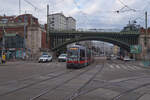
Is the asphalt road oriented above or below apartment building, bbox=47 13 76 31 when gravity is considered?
below

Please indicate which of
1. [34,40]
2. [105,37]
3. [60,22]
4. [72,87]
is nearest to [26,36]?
[34,40]

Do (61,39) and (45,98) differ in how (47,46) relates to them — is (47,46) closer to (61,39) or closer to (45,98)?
(61,39)

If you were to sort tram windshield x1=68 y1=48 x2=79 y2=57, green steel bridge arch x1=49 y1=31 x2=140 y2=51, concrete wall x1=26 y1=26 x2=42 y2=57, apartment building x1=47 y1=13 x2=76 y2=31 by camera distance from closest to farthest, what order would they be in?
tram windshield x1=68 y1=48 x2=79 y2=57 → concrete wall x1=26 y1=26 x2=42 y2=57 → green steel bridge arch x1=49 y1=31 x2=140 y2=51 → apartment building x1=47 y1=13 x2=76 y2=31

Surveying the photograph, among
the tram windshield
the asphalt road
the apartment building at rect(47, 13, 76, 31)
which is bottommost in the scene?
the asphalt road

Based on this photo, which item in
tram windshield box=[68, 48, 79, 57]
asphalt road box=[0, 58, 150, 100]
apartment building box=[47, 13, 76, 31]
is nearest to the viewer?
asphalt road box=[0, 58, 150, 100]

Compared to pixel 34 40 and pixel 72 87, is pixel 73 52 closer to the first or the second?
pixel 72 87

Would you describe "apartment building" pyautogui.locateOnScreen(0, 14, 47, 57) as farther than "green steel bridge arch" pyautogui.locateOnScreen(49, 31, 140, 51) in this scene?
No

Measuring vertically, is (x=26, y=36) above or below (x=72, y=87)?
above

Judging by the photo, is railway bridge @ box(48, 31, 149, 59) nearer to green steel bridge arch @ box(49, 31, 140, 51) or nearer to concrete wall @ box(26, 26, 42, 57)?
green steel bridge arch @ box(49, 31, 140, 51)

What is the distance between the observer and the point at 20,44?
176ft

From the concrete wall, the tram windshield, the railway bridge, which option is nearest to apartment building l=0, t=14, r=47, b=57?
the concrete wall

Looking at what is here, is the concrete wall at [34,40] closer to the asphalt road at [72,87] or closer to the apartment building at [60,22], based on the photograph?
the asphalt road at [72,87]

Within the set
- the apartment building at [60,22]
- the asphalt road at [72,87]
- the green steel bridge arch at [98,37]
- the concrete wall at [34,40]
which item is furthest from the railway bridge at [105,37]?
the asphalt road at [72,87]

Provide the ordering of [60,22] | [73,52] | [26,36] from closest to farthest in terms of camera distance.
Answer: [73,52] < [26,36] < [60,22]
